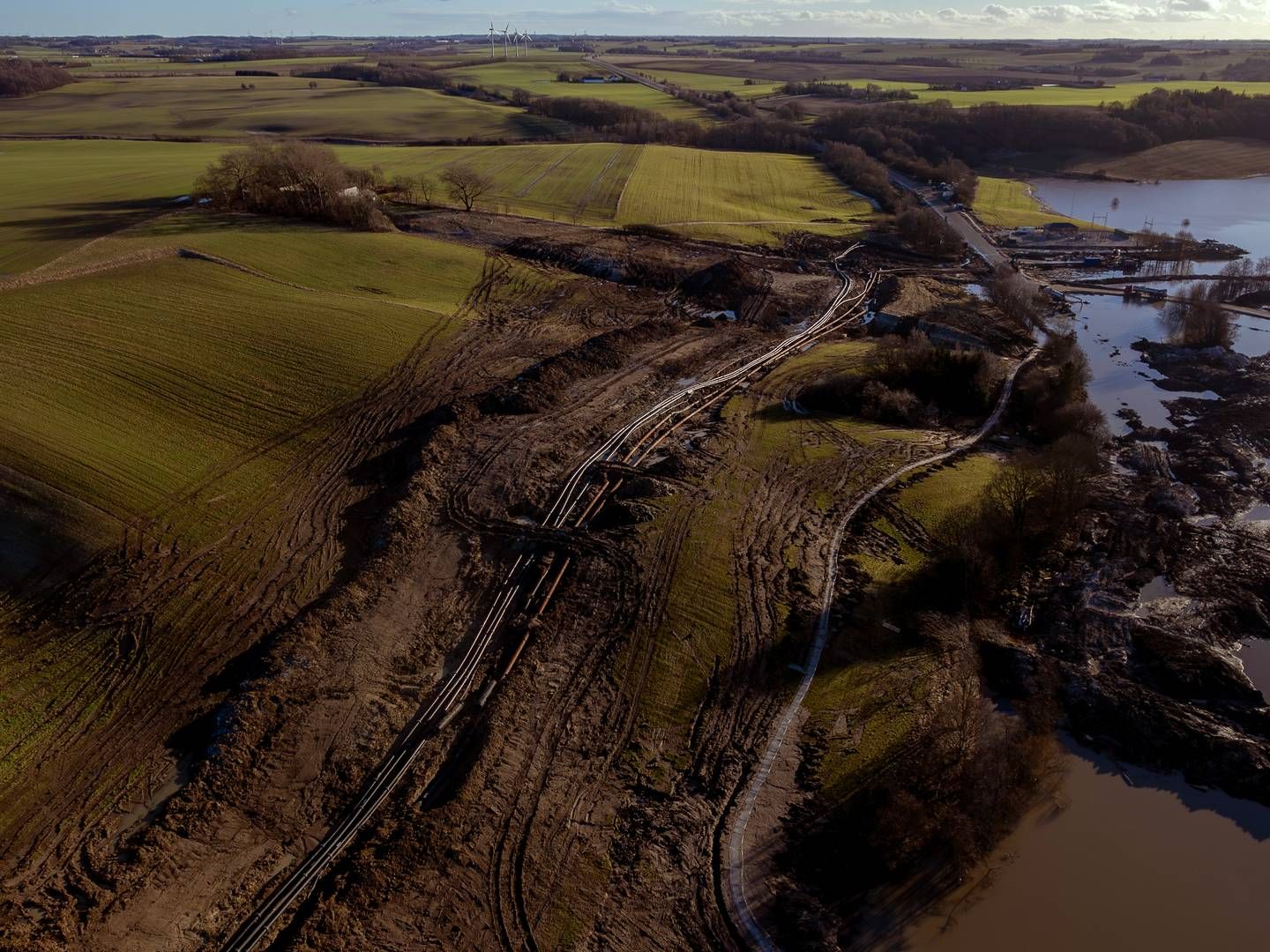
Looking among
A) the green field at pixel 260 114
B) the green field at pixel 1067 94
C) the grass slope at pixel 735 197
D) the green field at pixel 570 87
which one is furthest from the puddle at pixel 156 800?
the green field at pixel 1067 94

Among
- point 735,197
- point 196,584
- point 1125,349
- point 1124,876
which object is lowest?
point 1125,349

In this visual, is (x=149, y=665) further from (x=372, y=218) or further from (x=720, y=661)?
(x=372, y=218)

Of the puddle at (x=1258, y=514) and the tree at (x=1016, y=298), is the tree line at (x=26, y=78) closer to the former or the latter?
the tree at (x=1016, y=298)

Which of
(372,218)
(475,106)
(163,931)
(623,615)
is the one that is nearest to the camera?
(163,931)

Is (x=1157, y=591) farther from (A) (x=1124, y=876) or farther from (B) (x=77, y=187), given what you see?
(B) (x=77, y=187)

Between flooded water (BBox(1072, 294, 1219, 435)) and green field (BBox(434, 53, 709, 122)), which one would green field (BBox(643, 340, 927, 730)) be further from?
green field (BBox(434, 53, 709, 122))

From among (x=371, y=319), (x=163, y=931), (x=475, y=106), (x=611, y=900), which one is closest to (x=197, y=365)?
(x=371, y=319)

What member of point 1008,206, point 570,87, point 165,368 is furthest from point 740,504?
point 570,87
